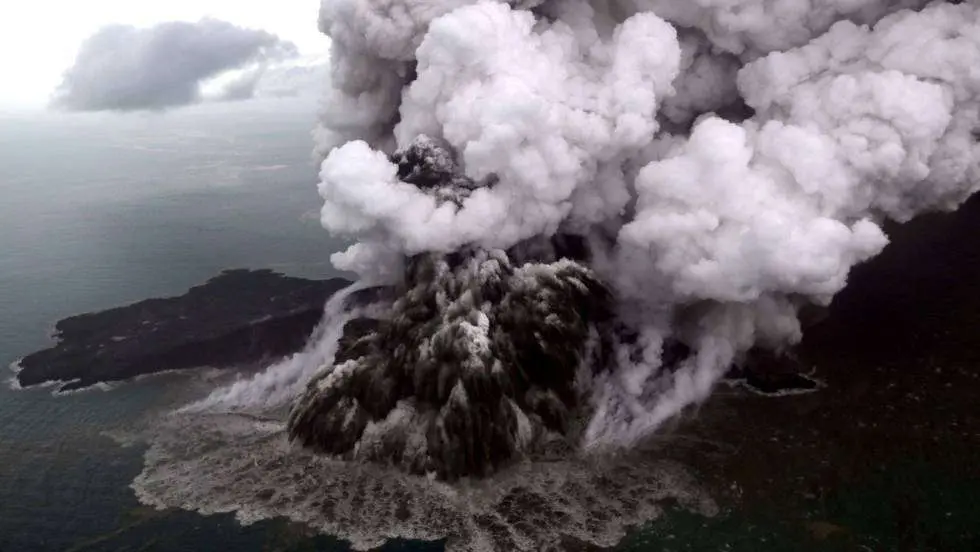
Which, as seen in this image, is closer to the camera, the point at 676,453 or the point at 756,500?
the point at 756,500

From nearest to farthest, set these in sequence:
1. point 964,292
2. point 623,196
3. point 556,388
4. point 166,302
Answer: point 556,388, point 623,196, point 964,292, point 166,302

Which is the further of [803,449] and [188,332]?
[188,332]

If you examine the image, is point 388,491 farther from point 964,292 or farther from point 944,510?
point 964,292

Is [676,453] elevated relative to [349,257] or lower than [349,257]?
lower

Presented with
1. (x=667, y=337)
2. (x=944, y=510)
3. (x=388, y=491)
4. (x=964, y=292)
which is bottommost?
(x=388, y=491)

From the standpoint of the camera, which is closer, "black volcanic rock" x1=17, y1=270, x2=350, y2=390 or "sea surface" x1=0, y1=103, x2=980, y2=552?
"sea surface" x1=0, y1=103, x2=980, y2=552

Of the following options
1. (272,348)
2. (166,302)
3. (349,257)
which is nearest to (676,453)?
(349,257)

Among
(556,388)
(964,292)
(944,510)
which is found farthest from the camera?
(964,292)

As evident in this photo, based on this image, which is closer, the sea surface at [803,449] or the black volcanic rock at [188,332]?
the sea surface at [803,449]
